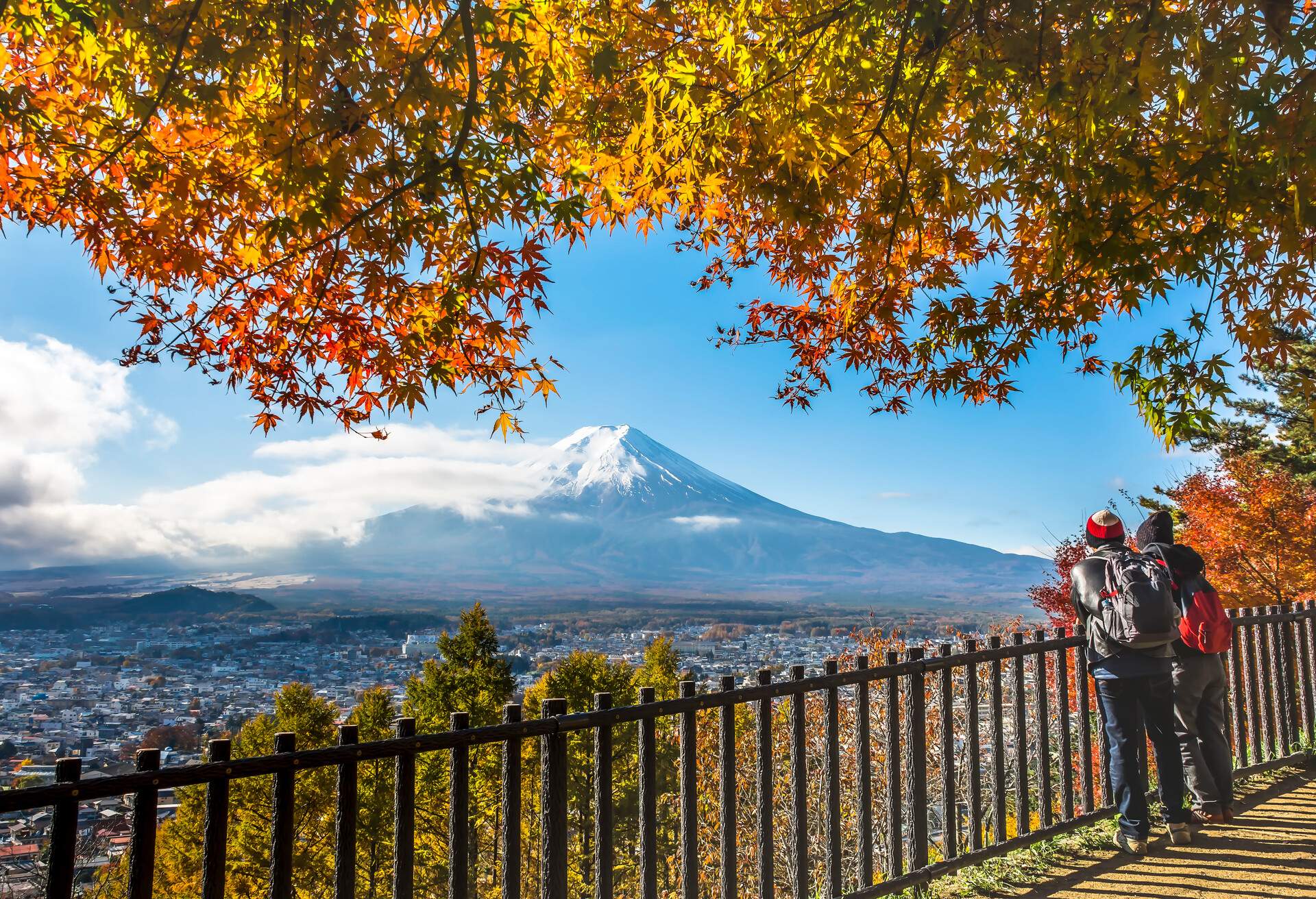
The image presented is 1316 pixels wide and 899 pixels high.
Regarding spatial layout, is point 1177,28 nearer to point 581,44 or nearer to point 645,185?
point 645,185

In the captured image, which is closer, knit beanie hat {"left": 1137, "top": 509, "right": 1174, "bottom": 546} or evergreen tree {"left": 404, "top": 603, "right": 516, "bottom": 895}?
knit beanie hat {"left": 1137, "top": 509, "right": 1174, "bottom": 546}

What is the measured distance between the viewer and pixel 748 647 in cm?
9544

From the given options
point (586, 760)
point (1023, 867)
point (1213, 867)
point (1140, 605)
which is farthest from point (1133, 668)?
point (586, 760)

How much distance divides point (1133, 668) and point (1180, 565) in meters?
0.85

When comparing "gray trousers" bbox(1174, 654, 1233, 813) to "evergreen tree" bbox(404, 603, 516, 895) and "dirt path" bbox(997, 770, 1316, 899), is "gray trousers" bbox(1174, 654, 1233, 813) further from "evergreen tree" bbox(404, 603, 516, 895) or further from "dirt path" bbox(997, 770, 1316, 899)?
"evergreen tree" bbox(404, 603, 516, 895)

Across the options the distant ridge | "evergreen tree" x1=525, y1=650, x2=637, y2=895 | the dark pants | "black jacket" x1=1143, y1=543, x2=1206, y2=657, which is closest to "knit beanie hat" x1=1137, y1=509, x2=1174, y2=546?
"black jacket" x1=1143, y1=543, x2=1206, y2=657

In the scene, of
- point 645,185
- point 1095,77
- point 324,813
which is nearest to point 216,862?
point 645,185

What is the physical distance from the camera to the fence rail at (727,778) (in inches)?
114

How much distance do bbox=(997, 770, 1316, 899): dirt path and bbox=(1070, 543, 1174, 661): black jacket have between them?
47.7 inches

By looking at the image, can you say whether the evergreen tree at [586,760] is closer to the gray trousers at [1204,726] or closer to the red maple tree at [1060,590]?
the red maple tree at [1060,590]

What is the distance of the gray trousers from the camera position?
5.56 metres

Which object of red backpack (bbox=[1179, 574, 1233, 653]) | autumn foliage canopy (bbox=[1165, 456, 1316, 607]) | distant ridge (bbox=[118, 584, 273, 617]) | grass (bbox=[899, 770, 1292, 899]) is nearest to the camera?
grass (bbox=[899, 770, 1292, 899])

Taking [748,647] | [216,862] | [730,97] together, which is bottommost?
[748,647]

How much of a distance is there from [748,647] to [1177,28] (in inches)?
3754
